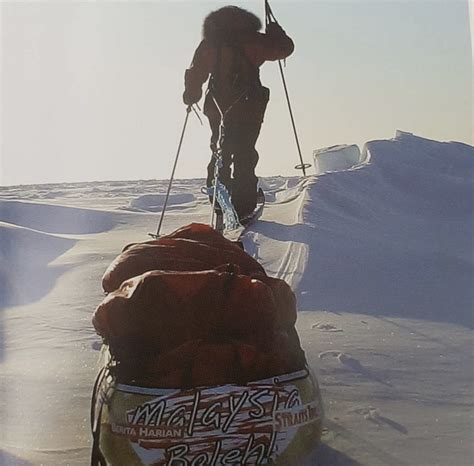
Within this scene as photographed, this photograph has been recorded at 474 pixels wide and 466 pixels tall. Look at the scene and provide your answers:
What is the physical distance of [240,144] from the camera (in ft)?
12.6

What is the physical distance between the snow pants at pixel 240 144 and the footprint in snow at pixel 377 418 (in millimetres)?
2333

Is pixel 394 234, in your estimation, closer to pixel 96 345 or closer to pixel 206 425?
pixel 96 345

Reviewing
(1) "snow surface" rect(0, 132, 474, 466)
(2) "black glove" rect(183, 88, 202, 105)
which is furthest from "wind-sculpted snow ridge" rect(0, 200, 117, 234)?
(2) "black glove" rect(183, 88, 202, 105)

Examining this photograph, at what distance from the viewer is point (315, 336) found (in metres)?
2.15

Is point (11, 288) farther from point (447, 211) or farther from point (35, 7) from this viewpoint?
point (447, 211)

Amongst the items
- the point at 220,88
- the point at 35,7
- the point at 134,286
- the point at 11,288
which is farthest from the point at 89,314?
the point at 220,88

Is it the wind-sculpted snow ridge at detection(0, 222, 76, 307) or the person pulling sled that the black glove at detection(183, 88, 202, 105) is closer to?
the person pulling sled

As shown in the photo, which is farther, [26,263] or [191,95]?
[191,95]

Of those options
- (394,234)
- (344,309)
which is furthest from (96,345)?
(394,234)

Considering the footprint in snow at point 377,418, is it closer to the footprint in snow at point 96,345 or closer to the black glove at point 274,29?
the footprint in snow at point 96,345

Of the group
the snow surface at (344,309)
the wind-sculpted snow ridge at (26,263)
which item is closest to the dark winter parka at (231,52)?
the snow surface at (344,309)

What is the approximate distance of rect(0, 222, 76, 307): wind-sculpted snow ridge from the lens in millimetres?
2867

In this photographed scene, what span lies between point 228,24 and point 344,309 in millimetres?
1692

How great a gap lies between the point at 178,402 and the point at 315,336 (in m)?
0.93
